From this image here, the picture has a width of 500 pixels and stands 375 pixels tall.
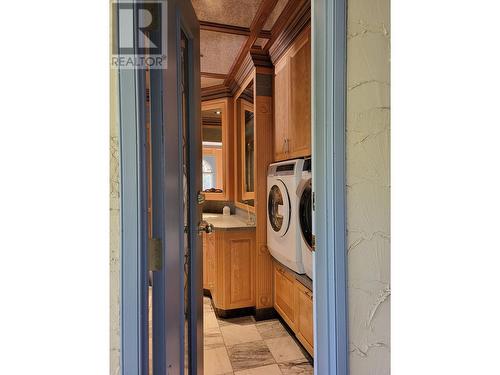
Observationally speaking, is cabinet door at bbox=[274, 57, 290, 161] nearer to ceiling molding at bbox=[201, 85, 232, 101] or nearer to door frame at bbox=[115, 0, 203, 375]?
ceiling molding at bbox=[201, 85, 232, 101]

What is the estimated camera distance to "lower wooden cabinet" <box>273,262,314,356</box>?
2.05 metres

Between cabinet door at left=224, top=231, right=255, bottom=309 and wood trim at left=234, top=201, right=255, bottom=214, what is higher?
wood trim at left=234, top=201, right=255, bottom=214

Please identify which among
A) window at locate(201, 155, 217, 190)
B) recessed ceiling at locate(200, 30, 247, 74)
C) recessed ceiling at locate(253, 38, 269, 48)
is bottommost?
window at locate(201, 155, 217, 190)

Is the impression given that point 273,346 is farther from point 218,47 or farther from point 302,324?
point 218,47

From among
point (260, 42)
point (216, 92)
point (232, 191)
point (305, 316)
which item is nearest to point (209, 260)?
point (232, 191)

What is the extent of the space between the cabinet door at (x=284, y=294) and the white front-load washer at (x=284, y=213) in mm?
194

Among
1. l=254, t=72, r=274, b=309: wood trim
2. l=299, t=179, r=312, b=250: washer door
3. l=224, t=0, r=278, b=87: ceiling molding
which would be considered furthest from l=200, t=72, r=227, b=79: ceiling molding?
l=299, t=179, r=312, b=250: washer door

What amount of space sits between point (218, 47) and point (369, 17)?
1969 millimetres

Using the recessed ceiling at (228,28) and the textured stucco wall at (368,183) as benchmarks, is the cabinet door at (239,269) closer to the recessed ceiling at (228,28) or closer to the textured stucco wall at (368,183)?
the recessed ceiling at (228,28)

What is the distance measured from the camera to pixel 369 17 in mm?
932

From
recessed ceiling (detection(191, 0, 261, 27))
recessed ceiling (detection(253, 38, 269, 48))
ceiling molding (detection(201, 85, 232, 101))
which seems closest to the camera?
recessed ceiling (detection(191, 0, 261, 27))
